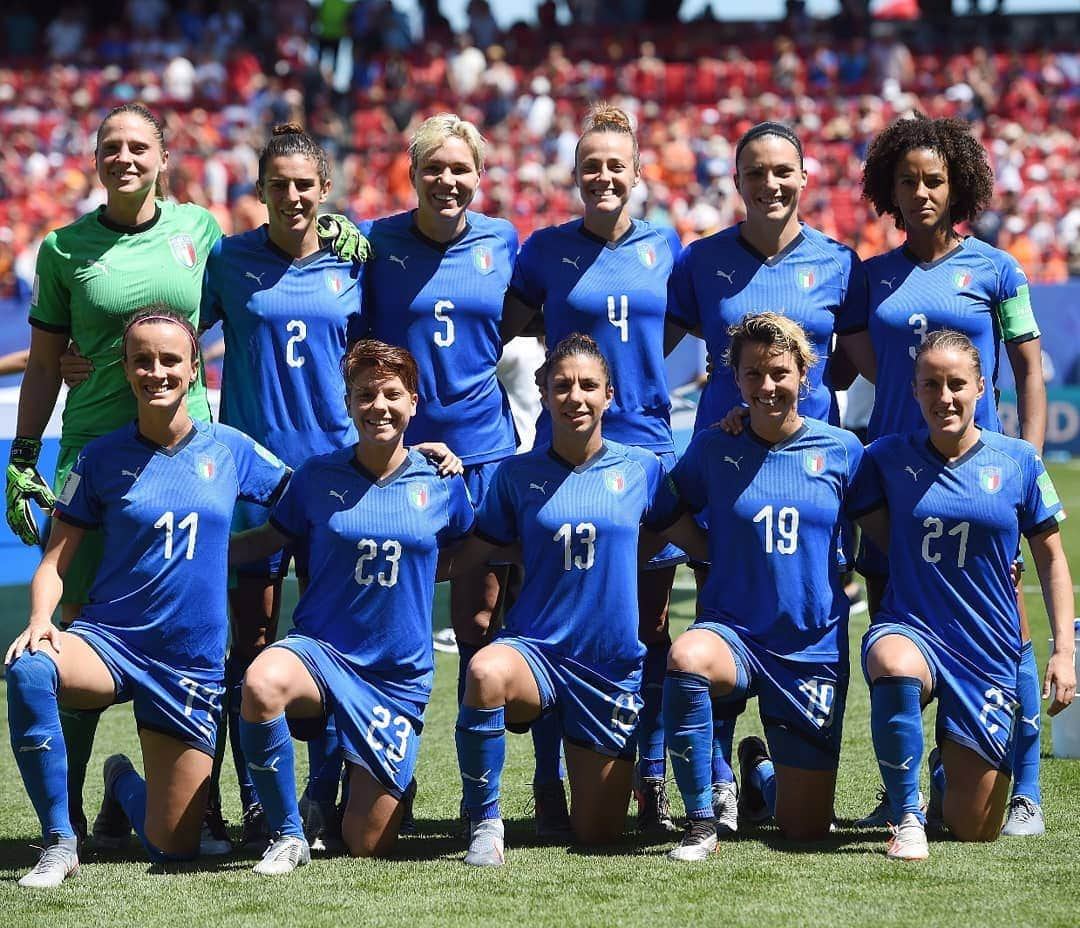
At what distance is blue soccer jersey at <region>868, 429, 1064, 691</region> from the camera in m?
4.45

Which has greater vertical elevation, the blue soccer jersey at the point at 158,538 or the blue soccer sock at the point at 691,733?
the blue soccer jersey at the point at 158,538

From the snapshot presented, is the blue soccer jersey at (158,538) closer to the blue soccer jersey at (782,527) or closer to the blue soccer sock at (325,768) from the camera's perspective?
the blue soccer sock at (325,768)

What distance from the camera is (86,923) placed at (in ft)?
12.6

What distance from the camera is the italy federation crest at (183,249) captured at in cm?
467

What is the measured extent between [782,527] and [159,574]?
163 centimetres

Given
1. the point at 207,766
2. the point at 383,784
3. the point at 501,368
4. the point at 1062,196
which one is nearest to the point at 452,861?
the point at 383,784

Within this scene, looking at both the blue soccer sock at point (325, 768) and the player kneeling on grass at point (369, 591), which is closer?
the player kneeling on grass at point (369, 591)

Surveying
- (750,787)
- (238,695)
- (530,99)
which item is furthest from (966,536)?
(530,99)

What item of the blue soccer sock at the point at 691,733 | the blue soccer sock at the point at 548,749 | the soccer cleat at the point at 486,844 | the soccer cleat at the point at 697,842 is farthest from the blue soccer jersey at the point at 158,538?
the soccer cleat at the point at 697,842

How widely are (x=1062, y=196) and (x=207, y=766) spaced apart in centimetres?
1685

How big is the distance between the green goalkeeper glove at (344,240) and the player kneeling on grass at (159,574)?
0.53 metres

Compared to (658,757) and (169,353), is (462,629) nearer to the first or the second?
(658,757)

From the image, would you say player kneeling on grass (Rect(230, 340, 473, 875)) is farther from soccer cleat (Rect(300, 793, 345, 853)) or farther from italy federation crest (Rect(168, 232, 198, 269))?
italy federation crest (Rect(168, 232, 198, 269))

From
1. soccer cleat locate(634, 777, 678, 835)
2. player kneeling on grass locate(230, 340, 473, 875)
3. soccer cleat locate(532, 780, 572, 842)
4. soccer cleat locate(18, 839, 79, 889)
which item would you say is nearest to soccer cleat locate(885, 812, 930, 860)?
soccer cleat locate(634, 777, 678, 835)
